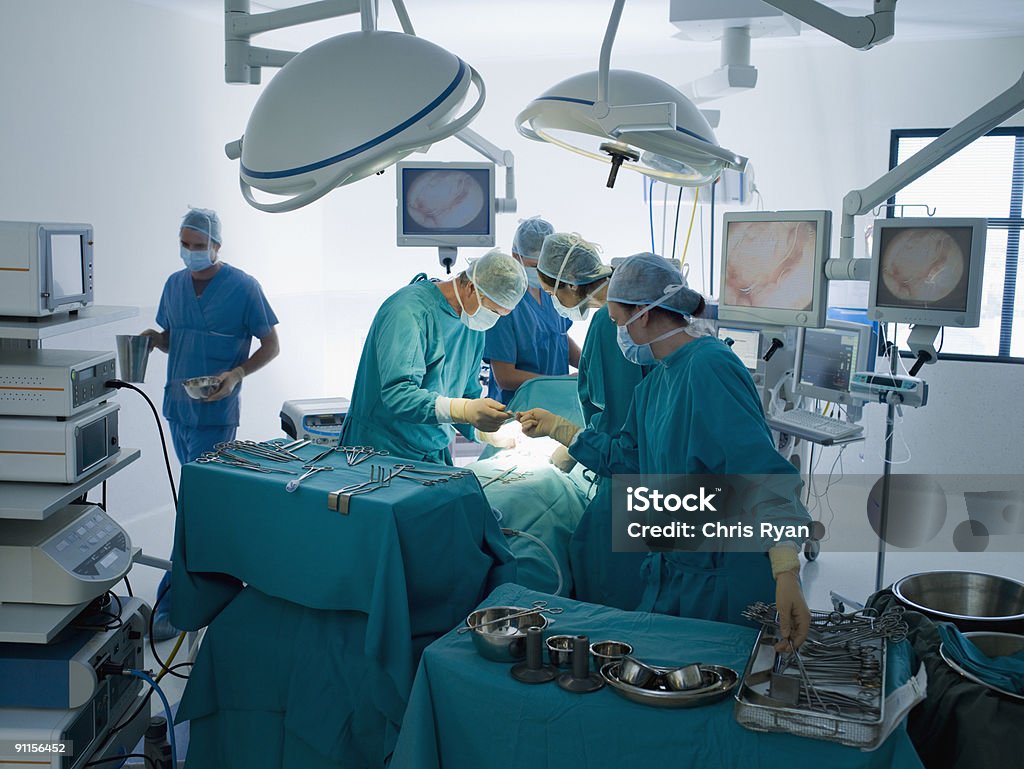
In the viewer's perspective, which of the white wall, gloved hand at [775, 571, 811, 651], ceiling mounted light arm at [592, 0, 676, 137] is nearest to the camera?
gloved hand at [775, 571, 811, 651]

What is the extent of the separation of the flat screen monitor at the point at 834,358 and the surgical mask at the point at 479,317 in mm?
1272

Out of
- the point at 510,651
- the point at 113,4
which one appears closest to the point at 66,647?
the point at 510,651

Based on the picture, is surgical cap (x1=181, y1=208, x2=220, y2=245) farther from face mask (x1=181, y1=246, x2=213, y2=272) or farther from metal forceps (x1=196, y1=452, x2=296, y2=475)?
metal forceps (x1=196, y1=452, x2=296, y2=475)

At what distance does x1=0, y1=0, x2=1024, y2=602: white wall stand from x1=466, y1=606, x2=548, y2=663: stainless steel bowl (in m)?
2.83

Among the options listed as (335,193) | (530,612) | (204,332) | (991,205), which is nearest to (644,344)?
(530,612)

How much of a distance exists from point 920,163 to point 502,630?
177 cm

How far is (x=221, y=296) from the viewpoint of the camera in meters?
4.00

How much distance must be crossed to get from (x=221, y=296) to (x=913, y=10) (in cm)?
364

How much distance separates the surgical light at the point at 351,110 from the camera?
4.09 ft

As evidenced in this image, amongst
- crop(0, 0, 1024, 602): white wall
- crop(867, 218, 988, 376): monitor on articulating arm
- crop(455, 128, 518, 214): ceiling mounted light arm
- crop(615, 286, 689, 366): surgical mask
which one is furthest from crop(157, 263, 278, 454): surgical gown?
crop(867, 218, 988, 376): monitor on articulating arm

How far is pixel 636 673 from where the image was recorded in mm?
1601

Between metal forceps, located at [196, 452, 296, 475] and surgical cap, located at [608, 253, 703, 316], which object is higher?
surgical cap, located at [608, 253, 703, 316]

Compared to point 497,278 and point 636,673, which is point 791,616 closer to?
point 636,673

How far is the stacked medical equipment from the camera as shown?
6.31 ft
